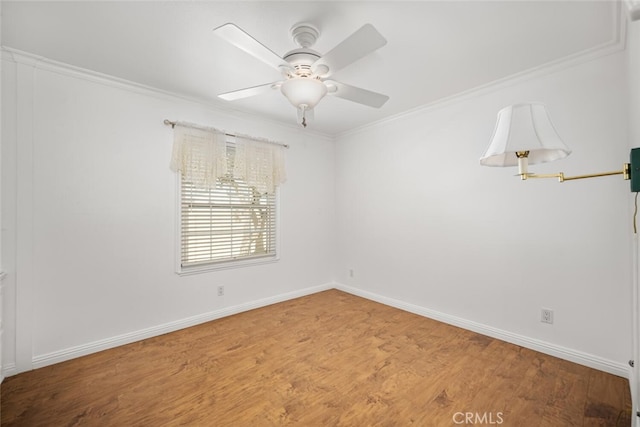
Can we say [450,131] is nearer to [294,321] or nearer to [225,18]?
[225,18]

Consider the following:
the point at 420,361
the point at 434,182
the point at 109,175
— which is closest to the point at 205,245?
the point at 109,175

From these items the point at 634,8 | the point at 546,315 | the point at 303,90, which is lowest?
the point at 546,315

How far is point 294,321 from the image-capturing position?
10.3ft

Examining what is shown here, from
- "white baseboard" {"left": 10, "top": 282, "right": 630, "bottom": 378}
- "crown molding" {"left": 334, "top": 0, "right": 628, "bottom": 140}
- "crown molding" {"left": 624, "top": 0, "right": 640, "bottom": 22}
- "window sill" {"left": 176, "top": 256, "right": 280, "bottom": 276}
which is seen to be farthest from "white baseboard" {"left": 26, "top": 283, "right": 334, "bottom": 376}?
"crown molding" {"left": 624, "top": 0, "right": 640, "bottom": 22}

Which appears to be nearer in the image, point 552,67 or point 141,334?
point 552,67

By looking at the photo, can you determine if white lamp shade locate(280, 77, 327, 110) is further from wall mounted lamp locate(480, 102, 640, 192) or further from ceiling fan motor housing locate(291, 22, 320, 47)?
wall mounted lamp locate(480, 102, 640, 192)

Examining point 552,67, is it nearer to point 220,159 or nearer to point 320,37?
point 320,37

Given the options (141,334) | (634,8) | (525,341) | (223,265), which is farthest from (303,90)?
(525,341)

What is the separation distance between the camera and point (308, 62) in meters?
1.84

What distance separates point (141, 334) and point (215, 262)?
0.96m

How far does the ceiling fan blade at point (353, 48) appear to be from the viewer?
55.8 inches

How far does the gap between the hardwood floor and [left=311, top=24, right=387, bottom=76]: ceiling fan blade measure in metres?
2.14

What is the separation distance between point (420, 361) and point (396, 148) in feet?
8.01

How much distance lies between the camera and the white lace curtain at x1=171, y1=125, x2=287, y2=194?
2.97m
